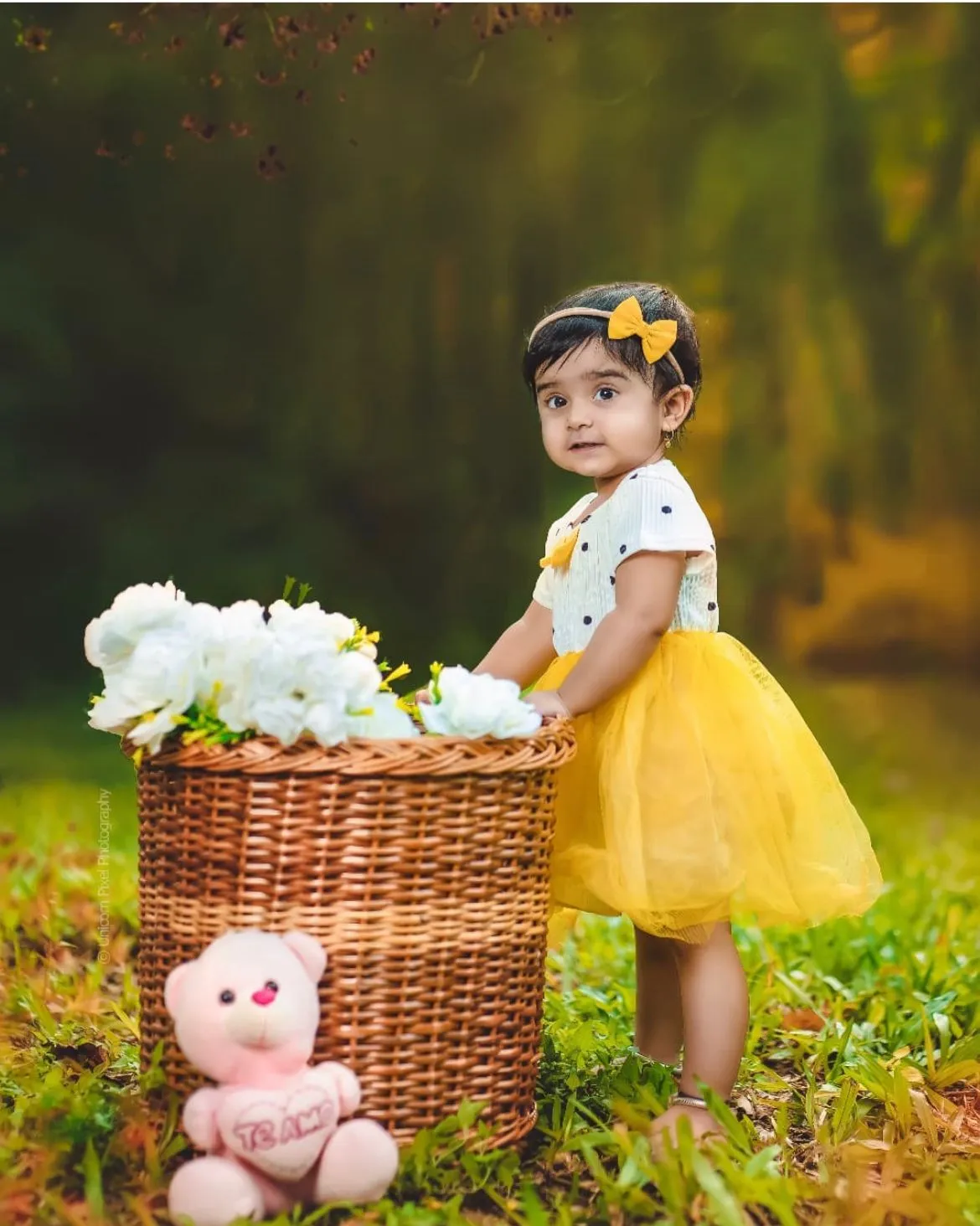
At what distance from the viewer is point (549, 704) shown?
1.91 meters

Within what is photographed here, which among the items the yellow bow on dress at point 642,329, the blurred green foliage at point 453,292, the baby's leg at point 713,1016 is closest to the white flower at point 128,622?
the yellow bow on dress at point 642,329

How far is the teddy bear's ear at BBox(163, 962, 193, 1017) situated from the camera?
1.66 m

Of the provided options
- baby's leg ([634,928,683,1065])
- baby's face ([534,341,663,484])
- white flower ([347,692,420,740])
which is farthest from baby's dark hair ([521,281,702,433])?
baby's leg ([634,928,683,1065])

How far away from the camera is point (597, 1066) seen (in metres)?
2.22

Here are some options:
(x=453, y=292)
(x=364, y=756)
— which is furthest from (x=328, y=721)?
(x=453, y=292)

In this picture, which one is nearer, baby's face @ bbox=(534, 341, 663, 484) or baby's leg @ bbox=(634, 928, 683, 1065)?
baby's face @ bbox=(534, 341, 663, 484)

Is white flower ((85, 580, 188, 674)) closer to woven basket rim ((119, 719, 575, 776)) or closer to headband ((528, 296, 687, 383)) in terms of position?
woven basket rim ((119, 719, 575, 776))

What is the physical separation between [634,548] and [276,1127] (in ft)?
2.92

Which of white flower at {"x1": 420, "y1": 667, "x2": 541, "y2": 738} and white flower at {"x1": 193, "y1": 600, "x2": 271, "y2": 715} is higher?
white flower at {"x1": 193, "y1": 600, "x2": 271, "y2": 715}

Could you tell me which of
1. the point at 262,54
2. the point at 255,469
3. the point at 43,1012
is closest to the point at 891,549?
the point at 255,469

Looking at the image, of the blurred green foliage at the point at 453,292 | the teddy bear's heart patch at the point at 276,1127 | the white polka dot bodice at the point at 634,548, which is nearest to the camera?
the teddy bear's heart patch at the point at 276,1127

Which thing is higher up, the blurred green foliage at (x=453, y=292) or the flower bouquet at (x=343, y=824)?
the blurred green foliage at (x=453, y=292)

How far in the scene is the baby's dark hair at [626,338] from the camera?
2.08m

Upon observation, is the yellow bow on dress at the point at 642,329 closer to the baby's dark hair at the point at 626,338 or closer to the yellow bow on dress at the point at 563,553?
the baby's dark hair at the point at 626,338
